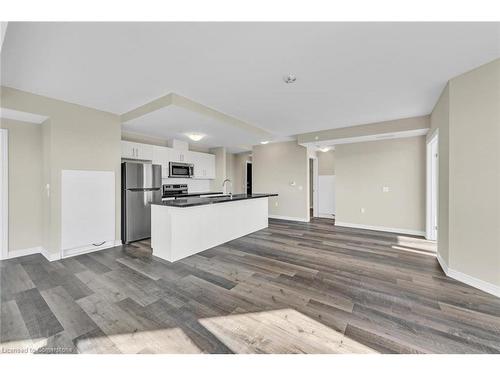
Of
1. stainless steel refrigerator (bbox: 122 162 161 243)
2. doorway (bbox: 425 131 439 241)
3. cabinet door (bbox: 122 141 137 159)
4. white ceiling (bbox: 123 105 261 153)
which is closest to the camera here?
white ceiling (bbox: 123 105 261 153)

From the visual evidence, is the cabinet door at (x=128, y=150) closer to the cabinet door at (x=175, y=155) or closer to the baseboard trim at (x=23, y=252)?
the cabinet door at (x=175, y=155)

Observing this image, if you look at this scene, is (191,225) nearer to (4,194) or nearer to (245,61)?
(245,61)

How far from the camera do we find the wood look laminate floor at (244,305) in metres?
1.51

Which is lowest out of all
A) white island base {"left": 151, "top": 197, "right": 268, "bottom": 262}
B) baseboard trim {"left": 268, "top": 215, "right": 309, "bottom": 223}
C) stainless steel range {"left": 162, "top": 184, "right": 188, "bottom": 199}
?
baseboard trim {"left": 268, "top": 215, "right": 309, "bottom": 223}

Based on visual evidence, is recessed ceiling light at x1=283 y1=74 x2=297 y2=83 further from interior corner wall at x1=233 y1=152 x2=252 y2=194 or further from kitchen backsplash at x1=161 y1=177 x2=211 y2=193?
interior corner wall at x1=233 y1=152 x2=252 y2=194

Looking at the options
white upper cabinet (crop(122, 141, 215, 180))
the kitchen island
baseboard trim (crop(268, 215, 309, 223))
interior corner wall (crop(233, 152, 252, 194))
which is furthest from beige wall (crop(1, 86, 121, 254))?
interior corner wall (crop(233, 152, 252, 194))

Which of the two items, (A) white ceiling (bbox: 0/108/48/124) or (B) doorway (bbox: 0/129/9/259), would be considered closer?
(A) white ceiling (bbox: 0/108/48/124)

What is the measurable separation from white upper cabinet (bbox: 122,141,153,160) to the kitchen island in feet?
6.00

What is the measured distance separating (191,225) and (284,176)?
395cm

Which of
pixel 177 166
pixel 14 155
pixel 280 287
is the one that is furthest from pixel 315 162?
pixel 14 155

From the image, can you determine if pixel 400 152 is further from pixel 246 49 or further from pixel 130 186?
pixel 130 186

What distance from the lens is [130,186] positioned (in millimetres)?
4047

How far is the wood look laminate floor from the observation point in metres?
1.51

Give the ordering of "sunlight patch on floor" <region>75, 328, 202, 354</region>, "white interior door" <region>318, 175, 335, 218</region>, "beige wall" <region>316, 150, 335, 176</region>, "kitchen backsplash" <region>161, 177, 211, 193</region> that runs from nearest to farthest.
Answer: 1. "sunlight patch on floor" <region>75, 328, 202, 354</region>
2. "kitchen backsplash" <region>161, 177, 211, 193</region>
3. "white interior door" <region>318, 175, 335, 218</region>
4. "beige wall" <region>316, 150, 335, 176</region>
